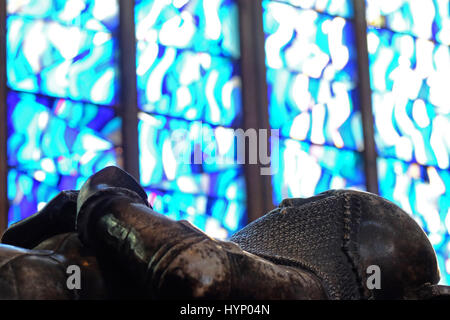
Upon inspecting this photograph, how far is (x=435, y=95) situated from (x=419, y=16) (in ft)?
2.65

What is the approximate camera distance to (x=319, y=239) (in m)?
2.68

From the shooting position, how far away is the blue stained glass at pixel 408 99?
9969mm

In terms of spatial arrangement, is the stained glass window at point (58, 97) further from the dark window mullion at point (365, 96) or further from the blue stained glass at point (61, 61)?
the dark window mullion at point (365, 96)

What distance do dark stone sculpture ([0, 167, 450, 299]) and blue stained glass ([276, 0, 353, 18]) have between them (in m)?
7.06

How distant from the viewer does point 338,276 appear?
2.57m

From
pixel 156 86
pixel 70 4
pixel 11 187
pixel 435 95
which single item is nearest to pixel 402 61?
pixel 435 95

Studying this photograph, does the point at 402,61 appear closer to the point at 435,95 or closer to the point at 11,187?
the point at 435,95

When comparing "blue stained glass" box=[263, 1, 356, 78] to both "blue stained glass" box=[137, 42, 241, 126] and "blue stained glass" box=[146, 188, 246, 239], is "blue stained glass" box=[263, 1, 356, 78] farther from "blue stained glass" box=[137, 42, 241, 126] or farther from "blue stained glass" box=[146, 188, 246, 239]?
"blue stained glass" box=[146, 188, 246, 239]

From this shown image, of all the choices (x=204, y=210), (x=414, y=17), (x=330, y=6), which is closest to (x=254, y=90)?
(x=204, y=210)

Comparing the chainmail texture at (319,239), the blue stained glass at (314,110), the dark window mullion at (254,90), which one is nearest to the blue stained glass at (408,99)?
the blue stained glass at (314,110)

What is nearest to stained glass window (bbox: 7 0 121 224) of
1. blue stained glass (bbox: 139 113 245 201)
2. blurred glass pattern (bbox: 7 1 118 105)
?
blurred glass pattern (bbox: 7 1 118 105)

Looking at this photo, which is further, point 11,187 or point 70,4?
point 70,4

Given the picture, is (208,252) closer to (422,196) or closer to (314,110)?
(314,110)

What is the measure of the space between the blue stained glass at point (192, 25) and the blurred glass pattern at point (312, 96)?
362 millimetres
